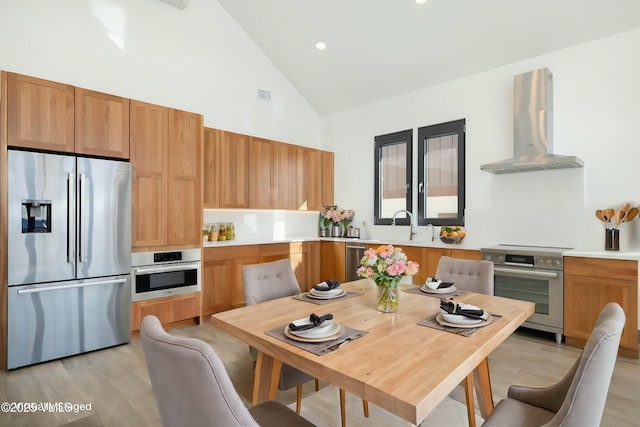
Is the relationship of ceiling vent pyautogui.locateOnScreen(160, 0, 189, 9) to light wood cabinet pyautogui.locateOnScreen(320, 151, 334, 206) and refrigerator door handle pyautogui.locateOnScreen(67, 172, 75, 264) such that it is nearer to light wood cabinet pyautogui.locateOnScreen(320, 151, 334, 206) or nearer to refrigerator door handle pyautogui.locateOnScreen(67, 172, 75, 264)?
refrigerator door handle pyautogui.locateOnScreen(67, 172, 75, 264)

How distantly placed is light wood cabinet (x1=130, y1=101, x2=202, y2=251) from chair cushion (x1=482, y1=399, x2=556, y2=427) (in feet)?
10.5

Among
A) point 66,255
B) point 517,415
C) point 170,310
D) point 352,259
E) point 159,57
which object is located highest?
point 159,57

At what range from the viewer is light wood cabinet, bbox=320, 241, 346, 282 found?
4.97 meters

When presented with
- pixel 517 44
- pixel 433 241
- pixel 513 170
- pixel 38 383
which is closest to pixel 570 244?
pixel 513 170

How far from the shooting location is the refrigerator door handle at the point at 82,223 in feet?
9.68

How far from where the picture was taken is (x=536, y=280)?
331cm

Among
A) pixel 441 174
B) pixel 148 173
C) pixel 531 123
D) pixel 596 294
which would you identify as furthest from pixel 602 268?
pixel 148 173

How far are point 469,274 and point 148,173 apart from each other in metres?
3.04

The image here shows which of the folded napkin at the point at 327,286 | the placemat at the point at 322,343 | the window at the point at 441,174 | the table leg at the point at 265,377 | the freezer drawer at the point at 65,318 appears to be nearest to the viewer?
the placemat at the point at 322,343

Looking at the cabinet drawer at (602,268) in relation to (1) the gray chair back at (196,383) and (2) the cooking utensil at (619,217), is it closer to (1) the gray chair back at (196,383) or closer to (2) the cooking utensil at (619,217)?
(2) the cooking utensil at (619,217)

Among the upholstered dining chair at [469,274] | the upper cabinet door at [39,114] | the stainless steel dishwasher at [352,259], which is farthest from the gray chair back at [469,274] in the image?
the upper cabinet door at [39,114]

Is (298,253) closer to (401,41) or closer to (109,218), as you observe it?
(109,218)

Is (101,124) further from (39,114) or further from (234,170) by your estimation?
(234,170)

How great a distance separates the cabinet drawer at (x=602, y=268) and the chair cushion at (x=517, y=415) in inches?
87.2
